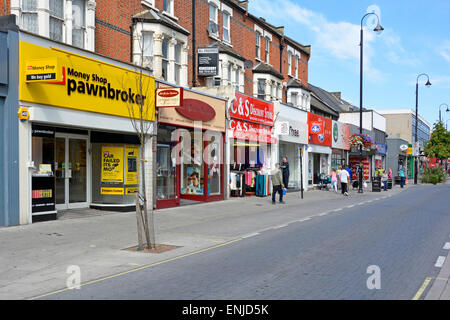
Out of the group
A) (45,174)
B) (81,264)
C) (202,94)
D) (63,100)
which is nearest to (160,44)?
(202,94)

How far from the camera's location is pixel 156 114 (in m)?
16.3

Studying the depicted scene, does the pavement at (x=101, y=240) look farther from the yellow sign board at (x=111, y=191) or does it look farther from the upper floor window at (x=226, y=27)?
the upper floor window at (x=226, y=27)

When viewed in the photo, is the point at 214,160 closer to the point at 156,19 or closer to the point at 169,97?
the point at 169,97

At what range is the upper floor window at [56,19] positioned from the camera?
43.6ft

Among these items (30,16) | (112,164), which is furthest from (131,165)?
(30,16)

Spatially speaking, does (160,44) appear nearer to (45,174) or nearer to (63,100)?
(63,100)

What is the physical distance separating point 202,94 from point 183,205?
475 centimetres

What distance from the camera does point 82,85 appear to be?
13000mm

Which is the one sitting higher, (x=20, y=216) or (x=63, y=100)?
(x=63, y=100)

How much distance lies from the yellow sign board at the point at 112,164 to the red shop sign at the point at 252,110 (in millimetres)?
7698

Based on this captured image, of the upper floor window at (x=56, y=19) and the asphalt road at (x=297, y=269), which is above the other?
the upper floor window at (x=56, y=19)

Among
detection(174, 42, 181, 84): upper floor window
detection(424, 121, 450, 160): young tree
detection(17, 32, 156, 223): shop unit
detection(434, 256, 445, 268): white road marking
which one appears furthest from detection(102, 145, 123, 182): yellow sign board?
detection(424, 121, 450, 160): young tree

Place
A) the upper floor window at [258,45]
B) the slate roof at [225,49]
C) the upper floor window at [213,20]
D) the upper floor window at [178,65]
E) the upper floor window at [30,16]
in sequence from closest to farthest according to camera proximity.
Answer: the upper floor window at [30,16] → the upper floor window at [178,65] → the slate roof at [225,49] → the upper floor window at [213,20] → the upper floor window at [258,45]

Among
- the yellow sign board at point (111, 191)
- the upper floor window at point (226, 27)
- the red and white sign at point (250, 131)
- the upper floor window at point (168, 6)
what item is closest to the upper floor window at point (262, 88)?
the red and white sign at point (250, 131)
